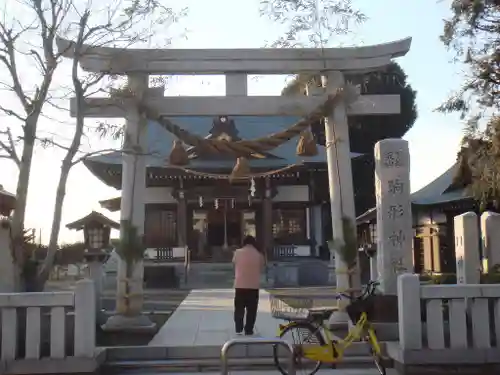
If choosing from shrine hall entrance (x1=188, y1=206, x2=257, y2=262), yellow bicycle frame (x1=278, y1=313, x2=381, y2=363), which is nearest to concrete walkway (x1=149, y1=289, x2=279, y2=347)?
yellow bicycle frame (x1=278, y1=313, x2=381, y2=363)

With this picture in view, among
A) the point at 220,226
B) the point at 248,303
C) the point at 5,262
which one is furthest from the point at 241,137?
the point at 5,262

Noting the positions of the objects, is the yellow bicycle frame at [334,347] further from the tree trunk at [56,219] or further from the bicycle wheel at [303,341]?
the tree trunk at [56,219]

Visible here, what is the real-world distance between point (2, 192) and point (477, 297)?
15388mm

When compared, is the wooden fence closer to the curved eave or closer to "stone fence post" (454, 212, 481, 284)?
"stone fence post" (454, 212, 481, 284)

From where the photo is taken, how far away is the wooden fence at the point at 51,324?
745 centimetres

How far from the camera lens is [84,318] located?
744cm

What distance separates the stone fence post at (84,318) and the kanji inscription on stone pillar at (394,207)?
4.94 metres

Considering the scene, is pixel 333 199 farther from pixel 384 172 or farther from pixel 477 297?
pixel 477 297

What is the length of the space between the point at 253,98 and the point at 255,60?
665 millimetres

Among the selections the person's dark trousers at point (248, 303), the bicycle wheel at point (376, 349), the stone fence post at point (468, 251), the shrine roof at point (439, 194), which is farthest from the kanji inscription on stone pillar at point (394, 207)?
the shrine roof at point (439, 194)

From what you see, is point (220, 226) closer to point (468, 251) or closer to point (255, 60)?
point (468, 251)

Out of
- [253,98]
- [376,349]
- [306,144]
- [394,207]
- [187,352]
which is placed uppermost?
[253,98]

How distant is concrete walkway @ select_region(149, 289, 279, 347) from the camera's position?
9.84 m

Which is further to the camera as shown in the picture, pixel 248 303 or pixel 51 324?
pixel 248 303
